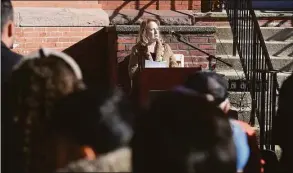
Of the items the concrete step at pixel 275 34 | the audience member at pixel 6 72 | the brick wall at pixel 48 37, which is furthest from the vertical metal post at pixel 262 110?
the audience member at pixel 6 72

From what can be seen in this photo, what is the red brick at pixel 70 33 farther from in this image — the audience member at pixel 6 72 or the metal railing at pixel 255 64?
the audience member at pixel 6 72

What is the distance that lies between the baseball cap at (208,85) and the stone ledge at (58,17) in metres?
4.77

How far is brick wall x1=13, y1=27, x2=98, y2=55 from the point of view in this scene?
8.25 metres

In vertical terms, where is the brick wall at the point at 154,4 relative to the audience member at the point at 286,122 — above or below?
above

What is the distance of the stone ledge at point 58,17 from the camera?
8250 mm

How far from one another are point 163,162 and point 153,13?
6211 millimetres

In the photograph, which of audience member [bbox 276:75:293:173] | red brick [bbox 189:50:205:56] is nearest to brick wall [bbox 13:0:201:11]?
red brick [bbox 189:50:205:56]

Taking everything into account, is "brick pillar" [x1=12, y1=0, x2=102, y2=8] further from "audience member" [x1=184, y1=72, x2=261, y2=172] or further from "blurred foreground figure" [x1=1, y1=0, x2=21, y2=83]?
"audience member" [x1=184, y1=72, x2=261, y2=172]

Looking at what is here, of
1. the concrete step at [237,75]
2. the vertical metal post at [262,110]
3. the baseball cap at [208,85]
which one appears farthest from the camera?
the concrete step at [237,75]

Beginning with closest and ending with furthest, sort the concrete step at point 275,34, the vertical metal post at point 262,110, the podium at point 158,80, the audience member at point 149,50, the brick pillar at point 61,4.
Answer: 1. the podium at point 158,80
2. the vertical metal post at point 262,110
3. the audience member at point 149,50
4. the brick pillar at point 61,4
5. the concrete step at point 275,34

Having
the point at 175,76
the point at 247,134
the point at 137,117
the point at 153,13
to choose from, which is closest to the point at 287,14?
the point at 153,13

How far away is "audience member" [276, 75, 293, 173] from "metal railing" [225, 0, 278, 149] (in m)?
1.59

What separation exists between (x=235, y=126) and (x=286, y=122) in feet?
2.12

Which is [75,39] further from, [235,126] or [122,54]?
[235,126]
